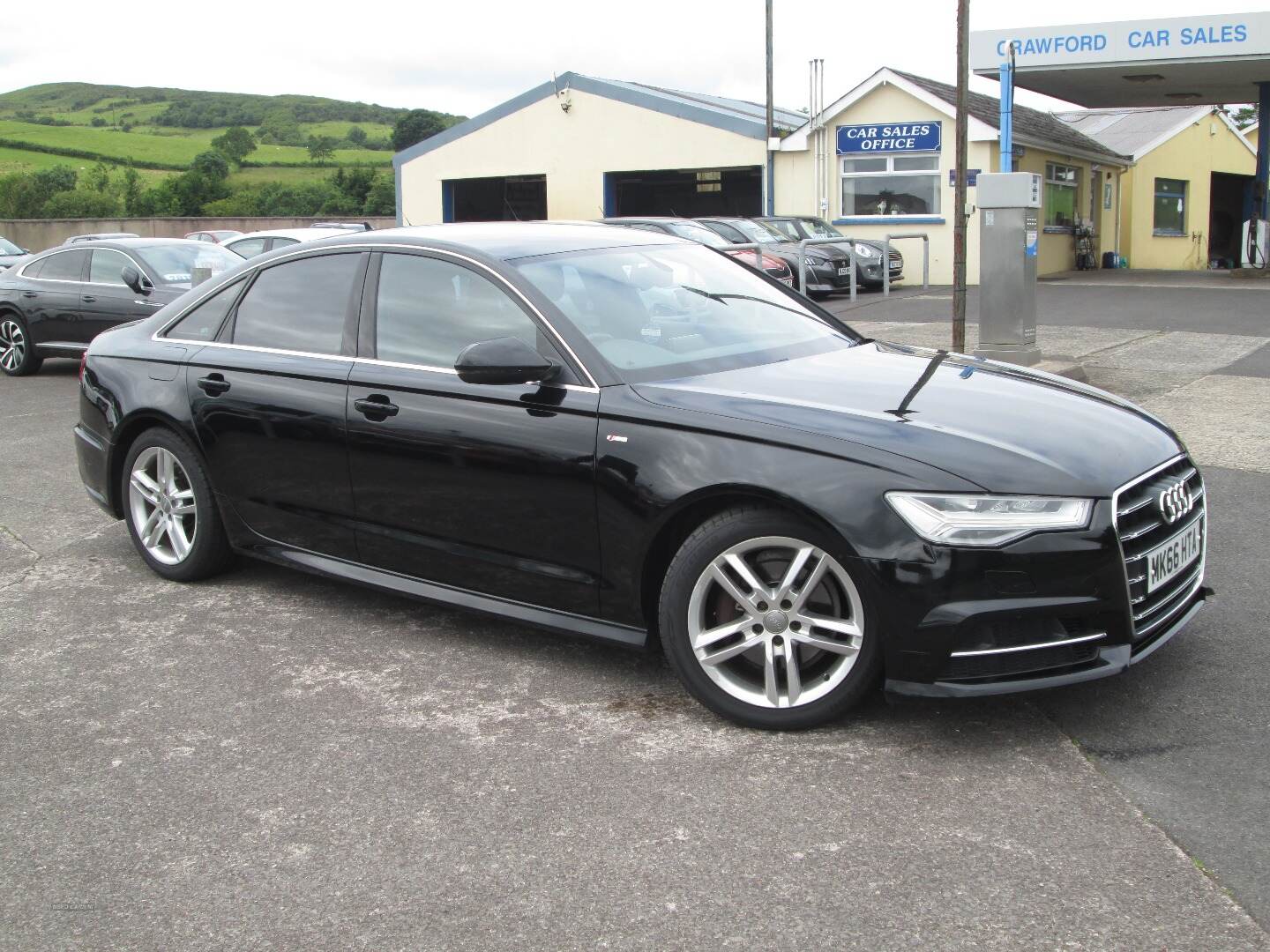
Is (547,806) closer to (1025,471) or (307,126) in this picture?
(1025,471)

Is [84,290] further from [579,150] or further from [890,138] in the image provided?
[579,150]

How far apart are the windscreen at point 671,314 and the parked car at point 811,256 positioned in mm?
16408

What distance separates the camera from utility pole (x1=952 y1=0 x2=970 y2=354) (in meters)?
12.1

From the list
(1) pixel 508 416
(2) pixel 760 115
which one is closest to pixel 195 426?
(1) pixel 508 416

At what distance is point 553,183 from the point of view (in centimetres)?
3356

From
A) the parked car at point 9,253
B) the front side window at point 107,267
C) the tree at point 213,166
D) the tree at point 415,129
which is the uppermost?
the tree at point 415,129

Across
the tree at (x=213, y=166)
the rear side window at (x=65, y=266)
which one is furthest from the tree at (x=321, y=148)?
the rear side window at (x=65, y=266)

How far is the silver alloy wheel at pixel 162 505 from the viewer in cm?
574

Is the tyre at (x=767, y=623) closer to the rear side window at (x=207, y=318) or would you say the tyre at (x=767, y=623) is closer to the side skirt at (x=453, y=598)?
the side skirt at (x=453, y=598)

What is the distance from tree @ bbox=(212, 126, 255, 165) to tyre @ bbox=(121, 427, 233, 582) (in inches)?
3115

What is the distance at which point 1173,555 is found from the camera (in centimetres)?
402

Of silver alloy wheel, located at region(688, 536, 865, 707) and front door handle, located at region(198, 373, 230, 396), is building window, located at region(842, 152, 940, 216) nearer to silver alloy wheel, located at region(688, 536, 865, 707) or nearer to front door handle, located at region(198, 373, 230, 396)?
front door handle, located at region(198, 373, 230, 396)

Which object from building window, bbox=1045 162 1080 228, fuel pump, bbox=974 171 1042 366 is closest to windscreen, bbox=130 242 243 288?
fuel pump, bbox=974 171 1042 366

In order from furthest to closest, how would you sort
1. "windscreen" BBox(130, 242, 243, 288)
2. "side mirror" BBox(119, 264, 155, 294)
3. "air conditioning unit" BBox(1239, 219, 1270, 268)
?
"air conditioning unit" BBox(1239, 219, 1270, 268), "windscreen" BBox(130, 242, 243, 288), "side mirror" BBox(119, 264, 155, 294)
